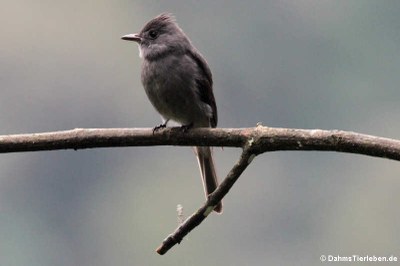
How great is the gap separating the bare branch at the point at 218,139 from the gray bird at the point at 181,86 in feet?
5.84

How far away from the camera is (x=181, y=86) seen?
305 inches

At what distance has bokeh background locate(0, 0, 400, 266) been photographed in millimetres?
64812

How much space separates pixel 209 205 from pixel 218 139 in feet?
1.28

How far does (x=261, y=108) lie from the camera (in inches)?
3246

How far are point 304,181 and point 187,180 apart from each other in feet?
50.9

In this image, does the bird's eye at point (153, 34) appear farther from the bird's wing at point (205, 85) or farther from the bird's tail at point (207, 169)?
the bird's tail at point (207, 169)

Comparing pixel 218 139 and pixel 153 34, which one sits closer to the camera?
pixel 218 139

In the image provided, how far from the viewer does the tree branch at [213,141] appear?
5.35 metres

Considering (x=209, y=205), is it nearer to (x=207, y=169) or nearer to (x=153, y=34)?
(x=207, y=169)

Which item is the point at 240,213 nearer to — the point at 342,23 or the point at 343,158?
the point at 343,158

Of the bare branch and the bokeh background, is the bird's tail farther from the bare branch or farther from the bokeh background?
the bokeh background

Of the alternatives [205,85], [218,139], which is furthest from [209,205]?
[205,85]

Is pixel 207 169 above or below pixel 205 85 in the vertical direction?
below

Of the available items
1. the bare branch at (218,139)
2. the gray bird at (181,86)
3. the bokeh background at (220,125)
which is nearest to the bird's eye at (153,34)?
the gray bird at (181,86)
